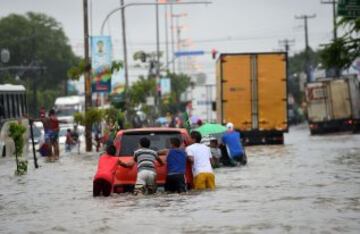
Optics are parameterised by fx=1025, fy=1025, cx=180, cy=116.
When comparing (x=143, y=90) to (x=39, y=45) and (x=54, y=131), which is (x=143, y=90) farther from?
(x=54, y=131)

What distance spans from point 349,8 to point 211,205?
19750mm

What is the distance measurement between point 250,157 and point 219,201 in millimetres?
16259

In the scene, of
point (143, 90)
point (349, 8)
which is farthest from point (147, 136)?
point (143, 90)

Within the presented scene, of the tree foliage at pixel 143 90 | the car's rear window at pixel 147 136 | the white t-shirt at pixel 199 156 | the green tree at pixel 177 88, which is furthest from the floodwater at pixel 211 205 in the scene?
the green tree at pixel 177 88

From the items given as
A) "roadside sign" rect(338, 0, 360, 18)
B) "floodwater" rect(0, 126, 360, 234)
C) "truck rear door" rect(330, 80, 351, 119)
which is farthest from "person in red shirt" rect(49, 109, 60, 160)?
"truck rear door" rect(330, 80, 351, 119)

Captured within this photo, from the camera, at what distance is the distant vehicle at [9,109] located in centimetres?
3744

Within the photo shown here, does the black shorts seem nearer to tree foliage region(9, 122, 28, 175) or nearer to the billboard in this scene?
tree foliage region(9, 122, 28, 175)

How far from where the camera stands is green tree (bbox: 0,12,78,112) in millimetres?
112250

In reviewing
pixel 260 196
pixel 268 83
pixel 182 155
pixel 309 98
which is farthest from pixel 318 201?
pixel 309 98

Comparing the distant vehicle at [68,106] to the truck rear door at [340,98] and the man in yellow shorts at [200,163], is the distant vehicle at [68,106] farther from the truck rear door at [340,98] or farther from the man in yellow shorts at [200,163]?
the man in yellow shorts at [200,163]

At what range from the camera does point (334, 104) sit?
56750mm

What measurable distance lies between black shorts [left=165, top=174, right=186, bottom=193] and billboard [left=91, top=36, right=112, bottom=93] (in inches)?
989

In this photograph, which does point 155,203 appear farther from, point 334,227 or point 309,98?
point 309,98

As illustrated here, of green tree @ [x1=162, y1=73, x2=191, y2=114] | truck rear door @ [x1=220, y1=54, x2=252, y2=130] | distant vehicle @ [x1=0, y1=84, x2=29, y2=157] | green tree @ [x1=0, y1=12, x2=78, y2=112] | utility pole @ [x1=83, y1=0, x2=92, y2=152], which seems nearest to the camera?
distant vehicle @ [x1=0, y1=84, x2=29, y2=157]
